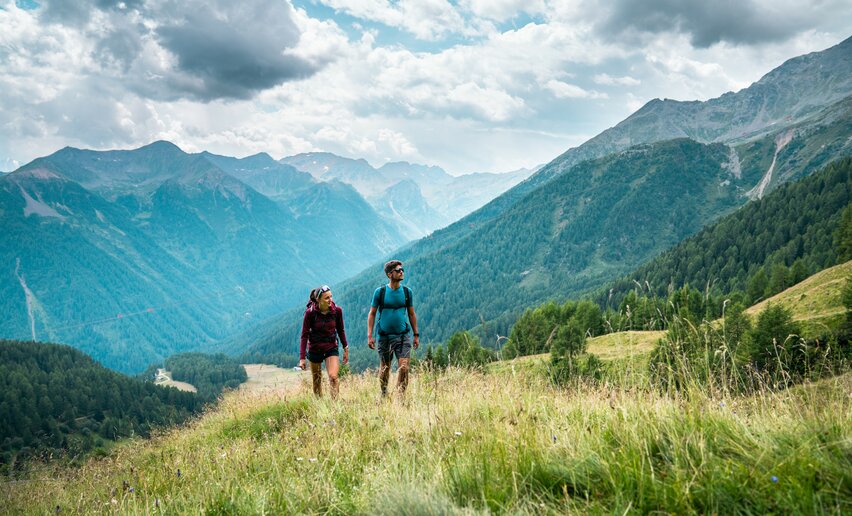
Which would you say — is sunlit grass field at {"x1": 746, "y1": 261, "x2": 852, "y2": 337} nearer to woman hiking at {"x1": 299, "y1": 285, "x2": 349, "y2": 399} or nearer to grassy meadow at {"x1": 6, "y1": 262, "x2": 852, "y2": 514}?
woman hiking at {"x1": 299, "y1": 285, "x2": 349, "y2": 399}

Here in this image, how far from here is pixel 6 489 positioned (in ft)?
27.8

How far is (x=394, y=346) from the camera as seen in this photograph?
9641mm

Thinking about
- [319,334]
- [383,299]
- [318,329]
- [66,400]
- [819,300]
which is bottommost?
[66,400]

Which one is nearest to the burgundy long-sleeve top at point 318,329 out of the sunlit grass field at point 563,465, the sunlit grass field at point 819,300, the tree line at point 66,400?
the sunlit grass field at point 563,465

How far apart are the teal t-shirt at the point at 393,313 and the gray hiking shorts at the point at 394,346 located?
139 mm

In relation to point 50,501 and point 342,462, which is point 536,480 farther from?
point 50,501

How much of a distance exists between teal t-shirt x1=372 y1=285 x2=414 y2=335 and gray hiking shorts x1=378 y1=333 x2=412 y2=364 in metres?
0.14

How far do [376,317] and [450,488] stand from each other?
24.6 feet

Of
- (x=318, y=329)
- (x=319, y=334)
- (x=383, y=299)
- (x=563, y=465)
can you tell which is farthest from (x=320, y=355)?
(x=563, y=465)

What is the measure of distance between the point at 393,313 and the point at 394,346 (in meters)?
0.73

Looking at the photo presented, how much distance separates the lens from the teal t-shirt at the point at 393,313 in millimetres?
9602

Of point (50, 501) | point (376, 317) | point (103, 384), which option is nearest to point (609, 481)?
point (50, 501)

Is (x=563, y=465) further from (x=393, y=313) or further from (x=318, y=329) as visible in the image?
(x=318, y=329)

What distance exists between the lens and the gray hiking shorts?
959 cm
